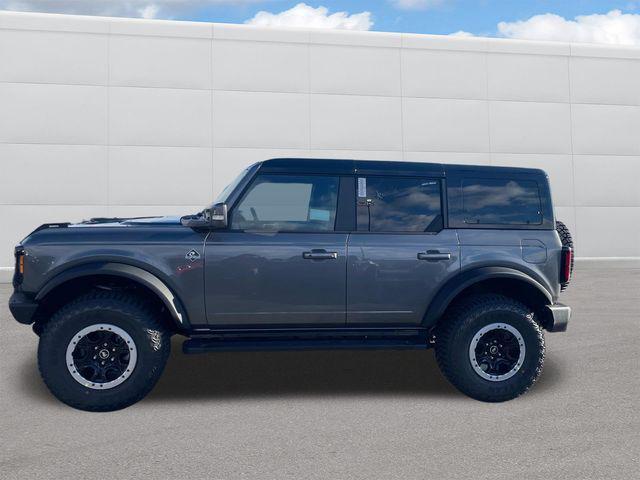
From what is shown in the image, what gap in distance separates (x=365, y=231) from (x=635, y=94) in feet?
52.6

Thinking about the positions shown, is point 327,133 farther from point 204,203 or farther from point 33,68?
point 33,68

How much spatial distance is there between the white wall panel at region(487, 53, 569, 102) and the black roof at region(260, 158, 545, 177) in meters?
12.9

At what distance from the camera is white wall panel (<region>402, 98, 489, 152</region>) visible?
17406mm

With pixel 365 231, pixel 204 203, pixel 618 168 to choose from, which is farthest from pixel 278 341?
pixel 618 168

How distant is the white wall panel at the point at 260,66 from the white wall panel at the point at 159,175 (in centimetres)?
190

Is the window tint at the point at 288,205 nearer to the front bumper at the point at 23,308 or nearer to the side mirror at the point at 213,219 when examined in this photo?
the side mirror at the point at 213,219

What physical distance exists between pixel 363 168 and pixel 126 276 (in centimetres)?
208

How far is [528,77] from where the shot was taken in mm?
17938

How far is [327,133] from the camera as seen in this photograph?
1702 cm

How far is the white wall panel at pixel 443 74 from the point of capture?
17.4 metres

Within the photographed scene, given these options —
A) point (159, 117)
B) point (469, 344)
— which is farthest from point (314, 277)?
point (159, 117)

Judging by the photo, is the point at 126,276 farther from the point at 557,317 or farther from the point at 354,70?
Answer: the point at 354,70

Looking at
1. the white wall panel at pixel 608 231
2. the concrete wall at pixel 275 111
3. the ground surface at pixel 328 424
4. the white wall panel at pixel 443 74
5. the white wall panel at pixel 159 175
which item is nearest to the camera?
the ground surface at pixel 328 424

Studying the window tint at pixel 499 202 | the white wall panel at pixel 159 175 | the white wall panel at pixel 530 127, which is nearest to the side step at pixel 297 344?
the window tint at pixel 499 202
